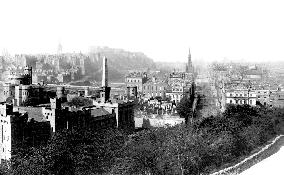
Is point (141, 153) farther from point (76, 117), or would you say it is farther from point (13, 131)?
point (76, 117)

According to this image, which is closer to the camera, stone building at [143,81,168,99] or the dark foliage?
the dark foliage

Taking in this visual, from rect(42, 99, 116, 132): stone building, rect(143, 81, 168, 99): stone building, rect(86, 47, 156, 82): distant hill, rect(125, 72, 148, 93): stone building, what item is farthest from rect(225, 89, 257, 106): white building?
rect(86, 47, 156, 82): distant hill

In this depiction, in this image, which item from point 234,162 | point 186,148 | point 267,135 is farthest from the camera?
point 267,135

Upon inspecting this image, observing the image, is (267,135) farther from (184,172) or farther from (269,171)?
(269,171)

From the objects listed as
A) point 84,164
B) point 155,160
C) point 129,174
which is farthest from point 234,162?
point 84,164

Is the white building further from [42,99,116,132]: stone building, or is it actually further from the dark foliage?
the dark foliage

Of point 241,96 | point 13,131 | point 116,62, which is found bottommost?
point 13,131

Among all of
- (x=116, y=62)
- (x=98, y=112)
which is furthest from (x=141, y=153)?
(x=116, y=62)

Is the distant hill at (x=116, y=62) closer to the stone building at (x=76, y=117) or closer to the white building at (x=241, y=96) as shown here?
the white building at (x=241, y=96)
